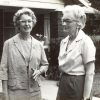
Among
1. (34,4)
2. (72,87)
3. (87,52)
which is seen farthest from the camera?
(34,4)

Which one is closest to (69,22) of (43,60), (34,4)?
(43,60)

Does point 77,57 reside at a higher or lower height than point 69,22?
lower

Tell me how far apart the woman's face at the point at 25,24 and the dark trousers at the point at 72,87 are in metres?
0.65

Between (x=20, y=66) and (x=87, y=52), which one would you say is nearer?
(x=87, y=52)

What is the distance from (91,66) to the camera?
13.0 ft

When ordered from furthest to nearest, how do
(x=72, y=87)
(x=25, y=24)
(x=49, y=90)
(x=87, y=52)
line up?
(x=49, y=90), (x=25, y=24), (x=72, y=87), (x=87, y=52)

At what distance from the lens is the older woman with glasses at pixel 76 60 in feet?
13.0

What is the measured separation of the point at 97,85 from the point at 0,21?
14.2ft

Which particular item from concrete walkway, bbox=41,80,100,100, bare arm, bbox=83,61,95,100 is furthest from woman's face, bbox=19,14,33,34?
concrete walkway, bbox=41,80,100,100

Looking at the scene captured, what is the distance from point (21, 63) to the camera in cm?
422

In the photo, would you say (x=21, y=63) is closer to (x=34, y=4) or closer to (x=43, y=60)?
(x=43, y=60)

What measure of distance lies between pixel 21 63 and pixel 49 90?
7424 millimetres

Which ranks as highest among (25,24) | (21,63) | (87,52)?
(25,24)

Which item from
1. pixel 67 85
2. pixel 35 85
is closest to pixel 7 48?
pixel 35 85
